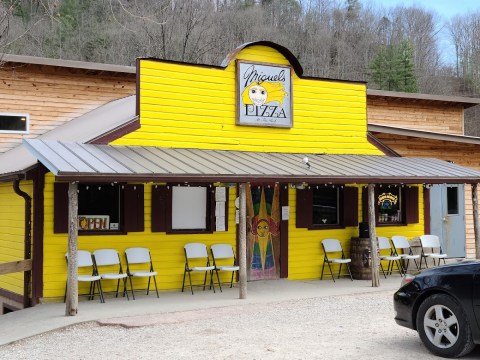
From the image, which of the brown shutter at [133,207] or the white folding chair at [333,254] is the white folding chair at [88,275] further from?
the white folding chair at [333,254]

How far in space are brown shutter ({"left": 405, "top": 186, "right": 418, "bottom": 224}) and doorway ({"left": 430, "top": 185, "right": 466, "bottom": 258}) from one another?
7.35 feet

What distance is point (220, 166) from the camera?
36.2 feet

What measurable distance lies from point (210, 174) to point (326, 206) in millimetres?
4693

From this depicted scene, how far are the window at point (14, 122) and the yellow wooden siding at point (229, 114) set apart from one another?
16.9ft

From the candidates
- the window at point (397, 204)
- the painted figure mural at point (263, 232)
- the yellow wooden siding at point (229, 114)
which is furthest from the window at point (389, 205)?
the painted figure mural at point (263, 232)

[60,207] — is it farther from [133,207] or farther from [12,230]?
[12,230]

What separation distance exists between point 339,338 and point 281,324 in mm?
1174

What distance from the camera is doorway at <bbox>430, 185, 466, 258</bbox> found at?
17.5 meters

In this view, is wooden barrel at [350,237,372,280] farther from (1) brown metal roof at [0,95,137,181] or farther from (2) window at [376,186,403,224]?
(1) brown metal roof at [0,95,137,181]

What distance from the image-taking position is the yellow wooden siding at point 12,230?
1147 cm

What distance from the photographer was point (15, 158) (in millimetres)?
13094

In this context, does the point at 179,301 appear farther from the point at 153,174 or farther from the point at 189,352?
the point at 189,352

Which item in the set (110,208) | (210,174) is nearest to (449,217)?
(210,174)

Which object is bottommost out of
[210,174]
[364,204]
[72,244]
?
[72,244]
